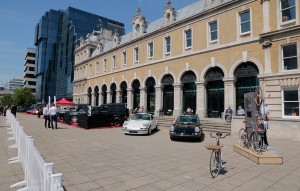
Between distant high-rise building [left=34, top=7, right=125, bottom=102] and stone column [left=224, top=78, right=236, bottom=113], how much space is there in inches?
2435

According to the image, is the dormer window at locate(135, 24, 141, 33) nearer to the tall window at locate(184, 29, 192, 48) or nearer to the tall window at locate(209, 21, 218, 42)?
the tall window at locate(184, 29, 192, 48)

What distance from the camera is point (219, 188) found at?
5.26 metres

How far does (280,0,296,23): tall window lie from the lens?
1681 centimetres

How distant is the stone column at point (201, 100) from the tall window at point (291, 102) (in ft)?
24.8

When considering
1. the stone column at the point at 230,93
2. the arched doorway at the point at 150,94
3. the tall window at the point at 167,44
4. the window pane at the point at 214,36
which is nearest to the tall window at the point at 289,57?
the stone column at the point at 230,93

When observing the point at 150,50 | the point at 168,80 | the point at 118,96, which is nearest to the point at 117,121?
the point at 168,80

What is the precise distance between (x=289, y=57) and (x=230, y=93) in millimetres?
5560

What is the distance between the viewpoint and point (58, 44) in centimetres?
9481

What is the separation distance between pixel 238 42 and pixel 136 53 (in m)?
16.4

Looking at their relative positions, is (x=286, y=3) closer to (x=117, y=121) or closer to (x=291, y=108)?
(x=291, y=108)

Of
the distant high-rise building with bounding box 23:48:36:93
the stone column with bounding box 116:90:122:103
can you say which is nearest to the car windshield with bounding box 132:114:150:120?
the stone column with bounding box 116:90:122:103

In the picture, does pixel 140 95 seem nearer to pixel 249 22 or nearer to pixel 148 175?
pixel 249 22

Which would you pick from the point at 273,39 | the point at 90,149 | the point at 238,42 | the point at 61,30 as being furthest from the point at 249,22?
the point at 61,30

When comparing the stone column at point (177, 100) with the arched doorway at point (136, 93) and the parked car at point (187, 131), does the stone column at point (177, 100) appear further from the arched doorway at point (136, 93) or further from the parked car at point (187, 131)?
the parked car at point (187, 131)
